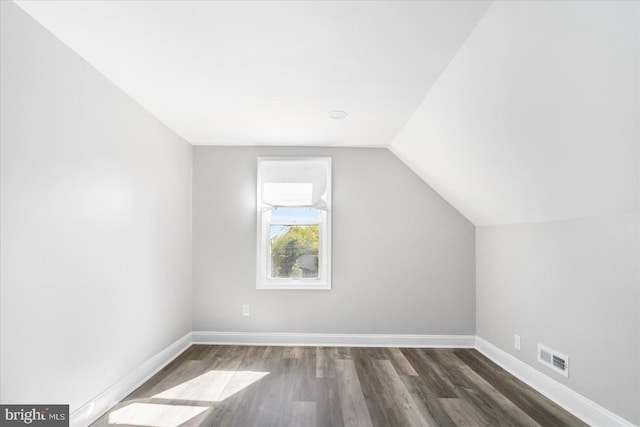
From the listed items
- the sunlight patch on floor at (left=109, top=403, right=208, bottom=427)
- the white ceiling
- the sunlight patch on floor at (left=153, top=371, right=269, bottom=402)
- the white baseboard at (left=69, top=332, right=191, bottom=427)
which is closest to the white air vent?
the white ceiling

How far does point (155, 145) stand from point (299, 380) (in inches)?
97.9

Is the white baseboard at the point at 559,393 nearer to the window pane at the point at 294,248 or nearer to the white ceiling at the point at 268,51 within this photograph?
the window pane at the point at 294,248

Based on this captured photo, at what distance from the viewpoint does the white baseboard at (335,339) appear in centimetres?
458

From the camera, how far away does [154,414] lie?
2805mm

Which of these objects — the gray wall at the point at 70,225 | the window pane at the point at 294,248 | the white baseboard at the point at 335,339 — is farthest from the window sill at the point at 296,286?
the gray wall at the point at 70,225

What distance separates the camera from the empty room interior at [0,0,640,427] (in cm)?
200

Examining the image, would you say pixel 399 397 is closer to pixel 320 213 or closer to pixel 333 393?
pixel 333 393

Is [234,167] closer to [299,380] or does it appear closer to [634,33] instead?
[299,380]

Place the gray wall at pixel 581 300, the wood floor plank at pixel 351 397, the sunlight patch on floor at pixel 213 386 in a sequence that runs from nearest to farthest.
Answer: the gray wall at pixel 581 300 → the wood floor plank at pixel 351 397 → the sunlight patch on floor at pixel 213 386

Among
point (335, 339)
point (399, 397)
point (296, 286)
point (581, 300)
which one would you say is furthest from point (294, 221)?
point (581, 300)

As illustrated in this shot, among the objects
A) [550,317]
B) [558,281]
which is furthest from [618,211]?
[550,317]

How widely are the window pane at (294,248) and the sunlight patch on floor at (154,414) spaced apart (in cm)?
208

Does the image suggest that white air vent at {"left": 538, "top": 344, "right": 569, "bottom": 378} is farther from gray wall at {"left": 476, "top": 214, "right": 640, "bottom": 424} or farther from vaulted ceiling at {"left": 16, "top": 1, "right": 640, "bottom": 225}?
vaulted ceiling at {"left": 16, "top": 1, "right": 640, "bottom": 225}

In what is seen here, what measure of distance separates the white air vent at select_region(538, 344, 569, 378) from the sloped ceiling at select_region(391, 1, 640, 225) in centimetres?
102
